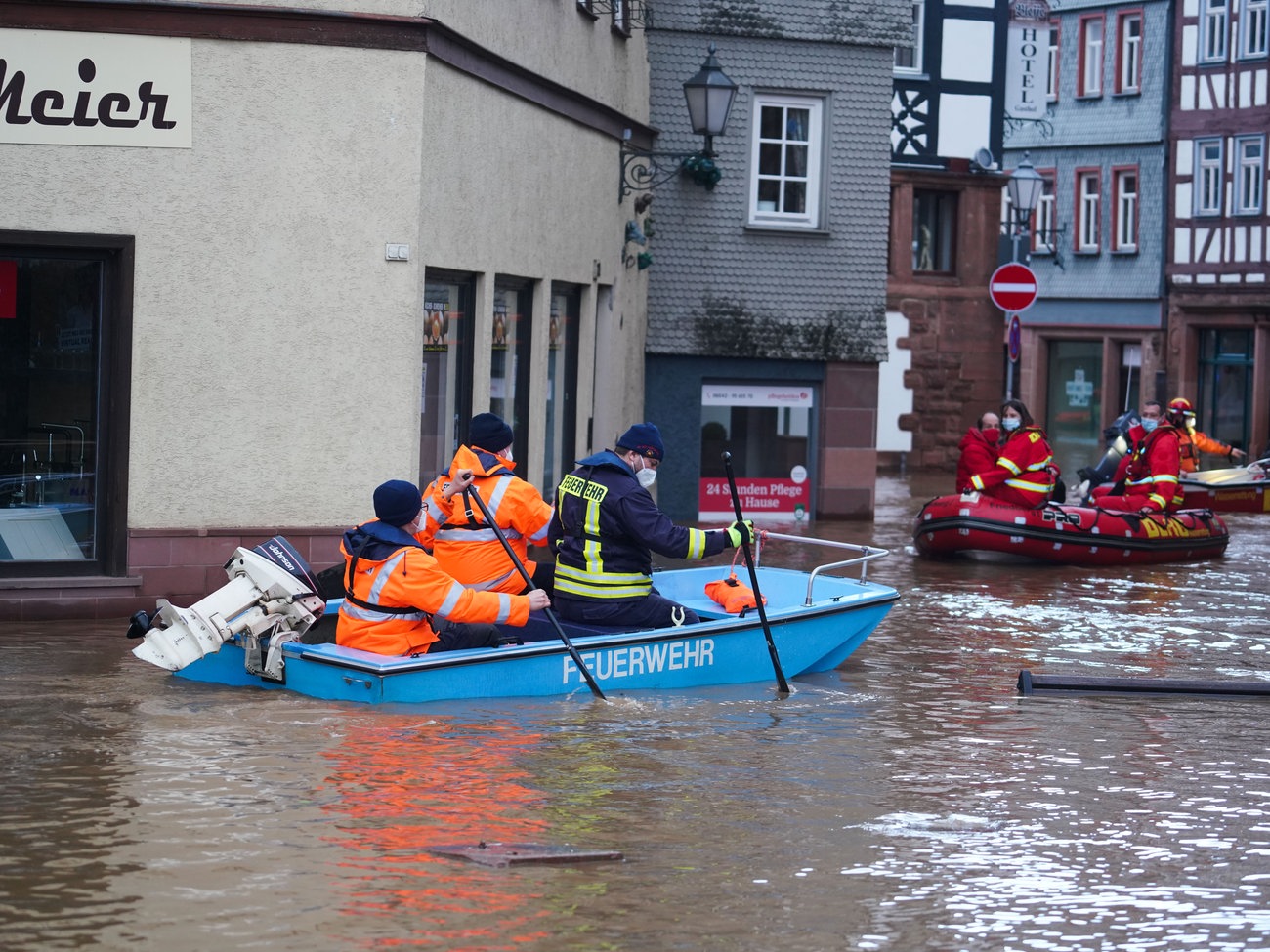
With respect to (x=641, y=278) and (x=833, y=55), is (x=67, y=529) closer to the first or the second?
(x=641, y=278)

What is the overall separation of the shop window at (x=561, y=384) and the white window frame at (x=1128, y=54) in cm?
2750

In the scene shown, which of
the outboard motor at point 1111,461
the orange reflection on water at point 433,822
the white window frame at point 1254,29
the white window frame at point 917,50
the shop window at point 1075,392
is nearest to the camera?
the orange reflection on water at point 433,822

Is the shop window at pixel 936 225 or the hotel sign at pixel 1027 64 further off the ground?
the hotel sign at pixel 1027 64

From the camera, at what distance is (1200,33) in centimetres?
4194

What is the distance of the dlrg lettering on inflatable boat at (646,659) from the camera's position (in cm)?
1134

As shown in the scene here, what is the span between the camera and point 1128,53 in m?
43.9

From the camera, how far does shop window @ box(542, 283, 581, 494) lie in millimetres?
18922

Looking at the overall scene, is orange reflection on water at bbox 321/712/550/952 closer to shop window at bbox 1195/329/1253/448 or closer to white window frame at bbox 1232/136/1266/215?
shop window at bbox 1195/329/1253/448

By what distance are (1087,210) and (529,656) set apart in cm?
3645

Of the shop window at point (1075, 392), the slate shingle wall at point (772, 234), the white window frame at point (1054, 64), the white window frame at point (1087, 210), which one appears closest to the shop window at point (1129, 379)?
the shop window at point (1075, 392)

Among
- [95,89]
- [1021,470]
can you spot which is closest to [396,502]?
[95,89]

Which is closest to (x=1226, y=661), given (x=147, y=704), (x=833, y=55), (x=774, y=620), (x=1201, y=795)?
(x=774, y=620)

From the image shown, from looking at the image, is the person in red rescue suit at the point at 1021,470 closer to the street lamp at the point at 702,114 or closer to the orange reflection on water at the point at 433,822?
the street lamp at the point at 702,114

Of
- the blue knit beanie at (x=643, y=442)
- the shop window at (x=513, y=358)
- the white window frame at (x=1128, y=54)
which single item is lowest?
the blue knit beanie at (x=643, y=442)
